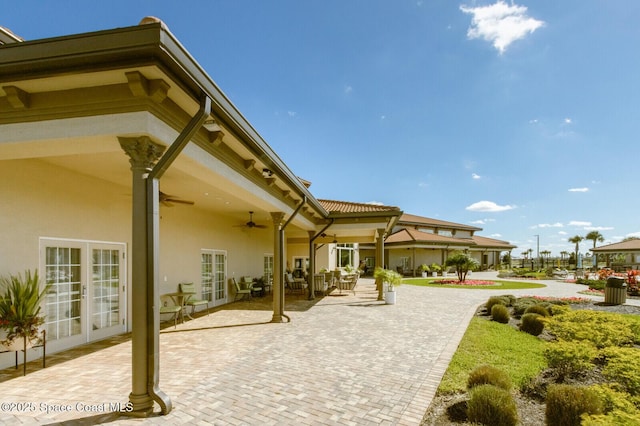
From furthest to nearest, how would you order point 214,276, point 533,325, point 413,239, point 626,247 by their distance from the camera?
point 626,247, point 413,239, point 214,276, point 533,325

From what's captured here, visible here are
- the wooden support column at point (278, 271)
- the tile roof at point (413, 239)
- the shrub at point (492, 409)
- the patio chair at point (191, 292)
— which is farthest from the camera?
the tile roof at point (413, 239)

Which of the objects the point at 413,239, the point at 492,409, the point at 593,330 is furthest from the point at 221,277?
the point at 413,239

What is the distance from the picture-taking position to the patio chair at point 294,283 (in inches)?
658

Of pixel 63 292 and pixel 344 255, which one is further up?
pixel 63 292

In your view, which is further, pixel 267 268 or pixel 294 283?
pixel 267 268

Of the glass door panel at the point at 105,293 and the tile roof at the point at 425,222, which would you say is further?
the tile roof at the point at 425,222

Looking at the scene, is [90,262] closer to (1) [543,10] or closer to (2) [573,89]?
(1) [543,10]

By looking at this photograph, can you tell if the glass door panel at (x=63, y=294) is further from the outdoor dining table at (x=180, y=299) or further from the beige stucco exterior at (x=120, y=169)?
the outdoor dining table at (x=180, y=299)

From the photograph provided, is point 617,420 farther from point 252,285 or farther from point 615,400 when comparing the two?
point 252,285

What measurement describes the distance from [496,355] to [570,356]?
5.35ft

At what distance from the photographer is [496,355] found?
20.4 ft

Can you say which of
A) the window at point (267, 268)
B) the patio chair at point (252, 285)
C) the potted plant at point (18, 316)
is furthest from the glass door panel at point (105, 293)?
the window at point (267, 268)

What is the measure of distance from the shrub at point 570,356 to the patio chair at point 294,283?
12.6 metres

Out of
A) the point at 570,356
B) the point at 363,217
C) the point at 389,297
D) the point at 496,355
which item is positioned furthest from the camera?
the point at 363,217
